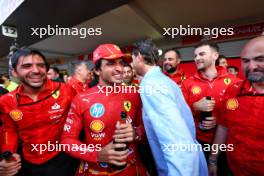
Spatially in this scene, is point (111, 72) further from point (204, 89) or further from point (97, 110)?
point (204, 89)

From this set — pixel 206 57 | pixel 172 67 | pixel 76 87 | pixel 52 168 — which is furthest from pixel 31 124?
pixel 172 67

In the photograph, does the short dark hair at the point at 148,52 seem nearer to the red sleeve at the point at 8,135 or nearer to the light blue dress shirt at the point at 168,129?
the light blue dress shirt at the point at 168,129

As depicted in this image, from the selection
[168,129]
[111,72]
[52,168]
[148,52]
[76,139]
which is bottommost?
[52,168]

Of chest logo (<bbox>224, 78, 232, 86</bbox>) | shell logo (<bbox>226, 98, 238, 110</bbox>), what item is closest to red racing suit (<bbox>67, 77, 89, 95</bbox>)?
shell logo (<bbox>226, 98, 238, 110</bbox>)

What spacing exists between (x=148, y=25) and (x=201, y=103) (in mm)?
5488

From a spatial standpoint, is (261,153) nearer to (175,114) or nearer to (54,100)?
(175,114)

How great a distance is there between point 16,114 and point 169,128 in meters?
1.12

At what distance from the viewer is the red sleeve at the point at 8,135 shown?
168 centimetres

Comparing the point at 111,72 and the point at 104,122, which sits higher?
the point at 111,72

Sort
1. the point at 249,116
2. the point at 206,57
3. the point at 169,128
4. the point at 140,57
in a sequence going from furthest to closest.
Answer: the point at 206,57
the point at 140,57
the point at 249,116
the point at 169,128

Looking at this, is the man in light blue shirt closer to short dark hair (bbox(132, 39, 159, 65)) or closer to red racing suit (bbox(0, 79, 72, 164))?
short dark hair (bbox(132, 39, 159, 65))

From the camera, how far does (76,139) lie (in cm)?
151

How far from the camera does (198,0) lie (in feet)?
16.6

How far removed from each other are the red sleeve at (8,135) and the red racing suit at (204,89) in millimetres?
1643
